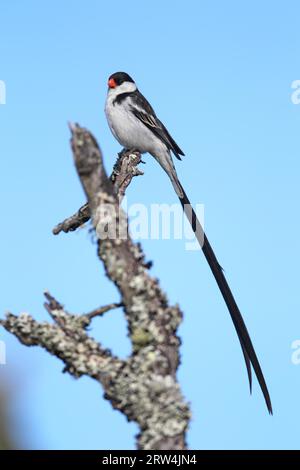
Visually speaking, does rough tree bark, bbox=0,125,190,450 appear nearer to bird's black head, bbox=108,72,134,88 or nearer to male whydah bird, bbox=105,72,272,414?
male whydah bird, bbox=105,72,272,414

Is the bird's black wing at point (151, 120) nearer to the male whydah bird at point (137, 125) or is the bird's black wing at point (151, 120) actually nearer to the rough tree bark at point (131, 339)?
the male whydah bird at point (137, 125)

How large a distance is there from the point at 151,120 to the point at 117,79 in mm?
1005

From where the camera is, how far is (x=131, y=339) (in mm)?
3373

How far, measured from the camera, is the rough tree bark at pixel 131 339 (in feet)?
10.6

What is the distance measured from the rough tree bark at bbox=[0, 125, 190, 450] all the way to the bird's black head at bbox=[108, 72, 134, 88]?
528 cm

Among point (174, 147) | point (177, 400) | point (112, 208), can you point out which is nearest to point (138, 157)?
point (174, 147)

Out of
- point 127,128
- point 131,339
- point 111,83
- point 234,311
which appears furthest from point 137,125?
point 131,339

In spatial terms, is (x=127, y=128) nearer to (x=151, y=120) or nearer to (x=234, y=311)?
(x=151, y=120)

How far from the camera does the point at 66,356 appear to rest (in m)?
3.54

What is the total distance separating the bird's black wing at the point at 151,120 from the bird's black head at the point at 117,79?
0.43 m

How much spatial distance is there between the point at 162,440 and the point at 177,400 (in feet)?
0.65
